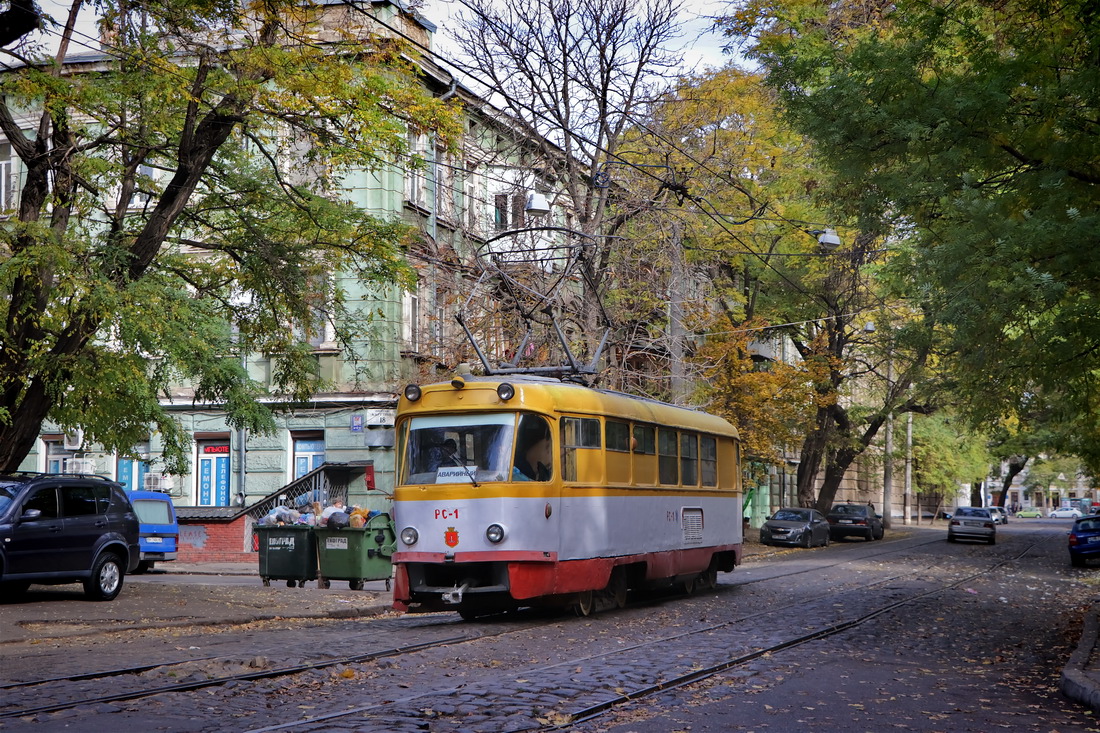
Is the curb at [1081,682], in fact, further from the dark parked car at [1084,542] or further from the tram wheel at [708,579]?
the dark parked car at [1084,542]

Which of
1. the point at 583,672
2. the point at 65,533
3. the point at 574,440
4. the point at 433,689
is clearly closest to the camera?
the point at 433,689

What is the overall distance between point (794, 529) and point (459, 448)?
1071 inches

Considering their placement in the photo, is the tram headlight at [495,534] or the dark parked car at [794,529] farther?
the dark parked car at [794,529]

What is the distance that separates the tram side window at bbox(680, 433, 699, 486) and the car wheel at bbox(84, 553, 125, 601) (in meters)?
8.86

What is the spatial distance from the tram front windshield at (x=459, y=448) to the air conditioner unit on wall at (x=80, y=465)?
2255cm

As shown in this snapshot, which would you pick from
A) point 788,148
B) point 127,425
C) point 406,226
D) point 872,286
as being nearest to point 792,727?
point 406,226

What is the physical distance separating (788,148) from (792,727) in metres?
30.2

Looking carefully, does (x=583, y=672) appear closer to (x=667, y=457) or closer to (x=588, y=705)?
(x=588, y=705)

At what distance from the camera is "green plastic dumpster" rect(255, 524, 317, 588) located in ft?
69.1

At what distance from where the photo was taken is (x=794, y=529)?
40.2 meters

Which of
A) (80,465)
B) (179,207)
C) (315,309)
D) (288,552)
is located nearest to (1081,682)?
(179,207)

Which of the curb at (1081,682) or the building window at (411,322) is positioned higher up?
the building window at (411,322)

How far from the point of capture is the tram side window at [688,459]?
758 inches

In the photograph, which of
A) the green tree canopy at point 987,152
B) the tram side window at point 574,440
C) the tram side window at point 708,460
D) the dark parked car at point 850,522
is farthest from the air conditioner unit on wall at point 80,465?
the dark parked car at point 850,522
